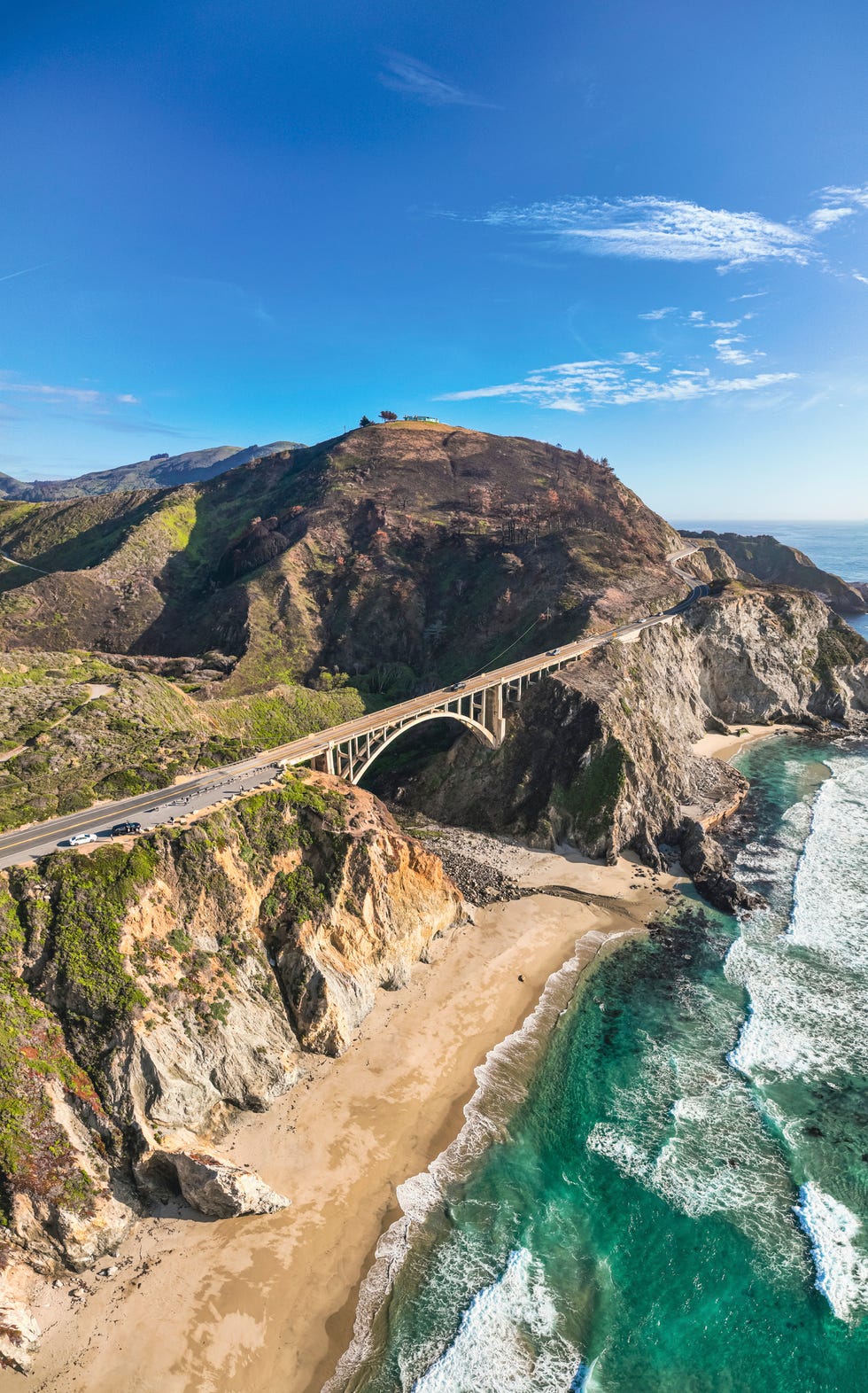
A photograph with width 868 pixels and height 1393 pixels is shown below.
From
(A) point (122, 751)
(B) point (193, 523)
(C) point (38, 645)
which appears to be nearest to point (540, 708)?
(A) point (122, 751)

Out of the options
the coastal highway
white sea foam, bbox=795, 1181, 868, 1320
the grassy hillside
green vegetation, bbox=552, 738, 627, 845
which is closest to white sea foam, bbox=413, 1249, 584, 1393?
white sea foam, bbox=795, 1181, 868, 1320

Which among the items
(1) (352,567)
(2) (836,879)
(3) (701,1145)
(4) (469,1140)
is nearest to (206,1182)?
(4) (469,1140)

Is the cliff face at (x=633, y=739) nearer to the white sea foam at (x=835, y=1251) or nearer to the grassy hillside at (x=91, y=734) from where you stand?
the grassy hillside at (x=91, y=734)

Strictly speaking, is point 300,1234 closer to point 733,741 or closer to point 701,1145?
point 701,1145

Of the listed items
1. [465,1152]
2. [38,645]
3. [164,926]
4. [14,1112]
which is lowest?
[465,1152]

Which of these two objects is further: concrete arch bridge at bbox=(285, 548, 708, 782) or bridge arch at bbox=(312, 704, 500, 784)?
concrete arch bridge at bbox=(285, 548, 708, 782)

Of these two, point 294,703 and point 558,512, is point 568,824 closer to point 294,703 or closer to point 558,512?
point 294,703

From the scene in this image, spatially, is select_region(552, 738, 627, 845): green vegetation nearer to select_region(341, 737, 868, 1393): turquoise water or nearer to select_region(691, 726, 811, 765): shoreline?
select_region(341, 737, 868, 1393): turquoise water
